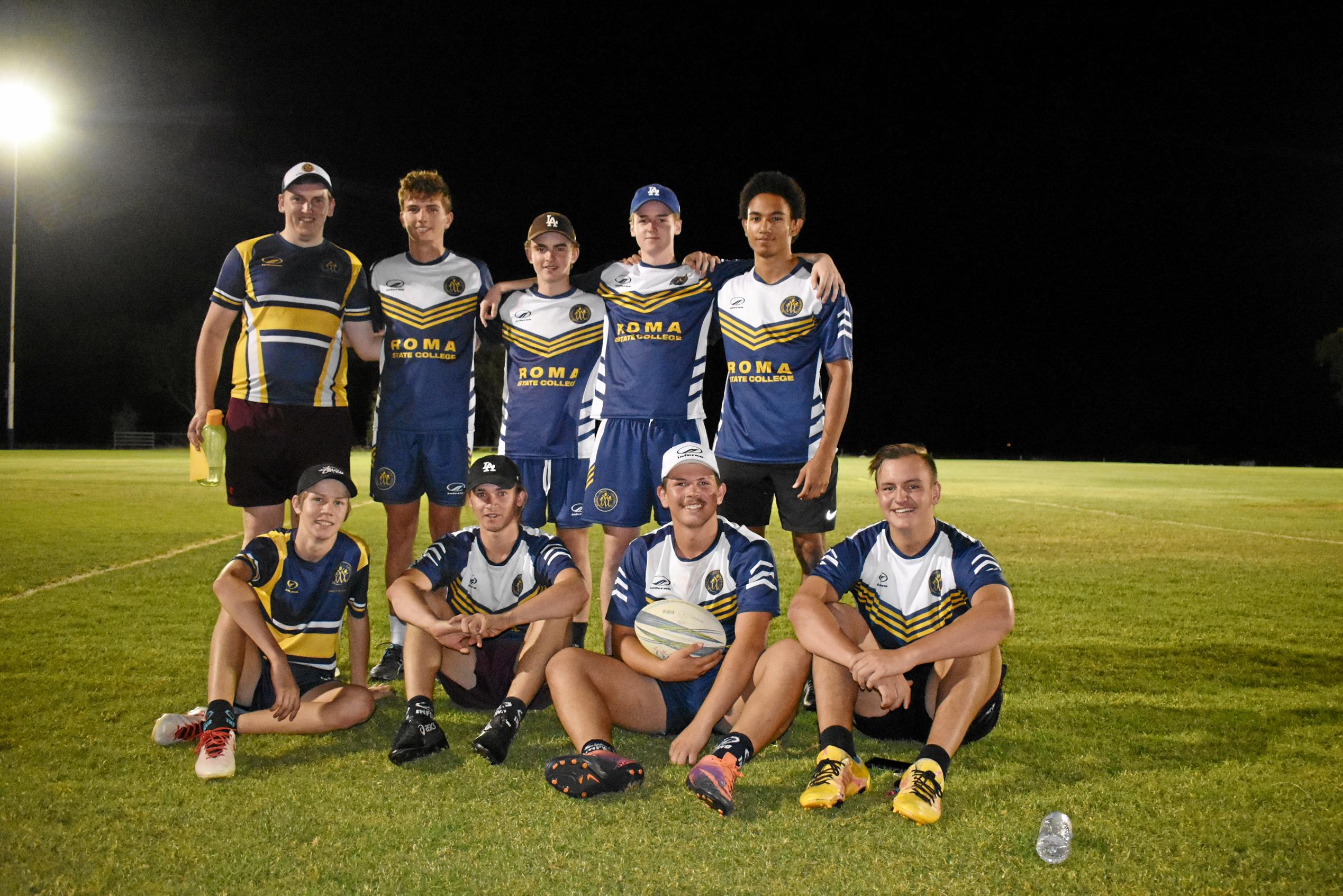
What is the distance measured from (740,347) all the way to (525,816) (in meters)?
2.96

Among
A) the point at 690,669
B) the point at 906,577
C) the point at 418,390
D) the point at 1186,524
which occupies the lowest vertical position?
the point at 1186,524

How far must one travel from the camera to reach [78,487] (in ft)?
61.3

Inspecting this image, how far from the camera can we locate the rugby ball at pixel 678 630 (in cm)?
408

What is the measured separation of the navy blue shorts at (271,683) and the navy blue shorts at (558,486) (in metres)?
1.63

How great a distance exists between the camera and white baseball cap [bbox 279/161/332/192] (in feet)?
17.7

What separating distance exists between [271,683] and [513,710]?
3.97ft

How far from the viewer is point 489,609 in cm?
457

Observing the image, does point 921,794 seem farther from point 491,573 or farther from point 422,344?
point 422,344

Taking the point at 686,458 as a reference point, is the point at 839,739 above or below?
below

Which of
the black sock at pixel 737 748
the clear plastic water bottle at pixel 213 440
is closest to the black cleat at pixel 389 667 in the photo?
the clear plastic water bottle at pixel 213 440

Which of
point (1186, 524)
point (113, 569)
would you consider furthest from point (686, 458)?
point (1186, 524)

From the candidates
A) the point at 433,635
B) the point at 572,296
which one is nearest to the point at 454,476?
the point at 572,296

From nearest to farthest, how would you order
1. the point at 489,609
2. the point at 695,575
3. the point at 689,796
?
the point at 689,796
the point at 695,575
the point at 489,609

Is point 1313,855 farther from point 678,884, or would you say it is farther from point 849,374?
point 849,374
